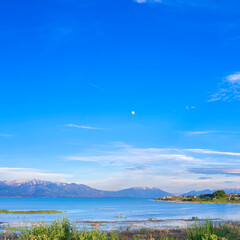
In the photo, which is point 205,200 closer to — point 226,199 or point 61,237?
point 226,199

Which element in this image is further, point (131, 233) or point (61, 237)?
point (131, 233)

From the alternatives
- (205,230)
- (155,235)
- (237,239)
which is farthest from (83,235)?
(155,235)

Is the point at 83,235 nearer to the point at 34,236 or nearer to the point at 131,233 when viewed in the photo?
the point at 34,236

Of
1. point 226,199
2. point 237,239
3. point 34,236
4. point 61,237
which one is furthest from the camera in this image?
point 226,199

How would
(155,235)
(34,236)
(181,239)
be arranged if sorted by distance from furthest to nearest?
(155,235) → (181,239) → (34,236)

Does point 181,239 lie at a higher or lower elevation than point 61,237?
lower

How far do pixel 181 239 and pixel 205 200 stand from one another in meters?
142

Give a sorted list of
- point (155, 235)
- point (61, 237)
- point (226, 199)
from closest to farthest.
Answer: point (61, 237), point (155, 235), point (226, 199)

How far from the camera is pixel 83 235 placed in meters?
15.1

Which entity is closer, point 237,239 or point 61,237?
point 61,237

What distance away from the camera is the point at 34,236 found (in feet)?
47.1

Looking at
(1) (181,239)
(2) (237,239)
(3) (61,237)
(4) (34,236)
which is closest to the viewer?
(4) (34,236)

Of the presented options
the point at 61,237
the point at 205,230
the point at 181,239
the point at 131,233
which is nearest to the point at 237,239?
the point at 205,230

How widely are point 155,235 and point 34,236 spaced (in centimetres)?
2136
